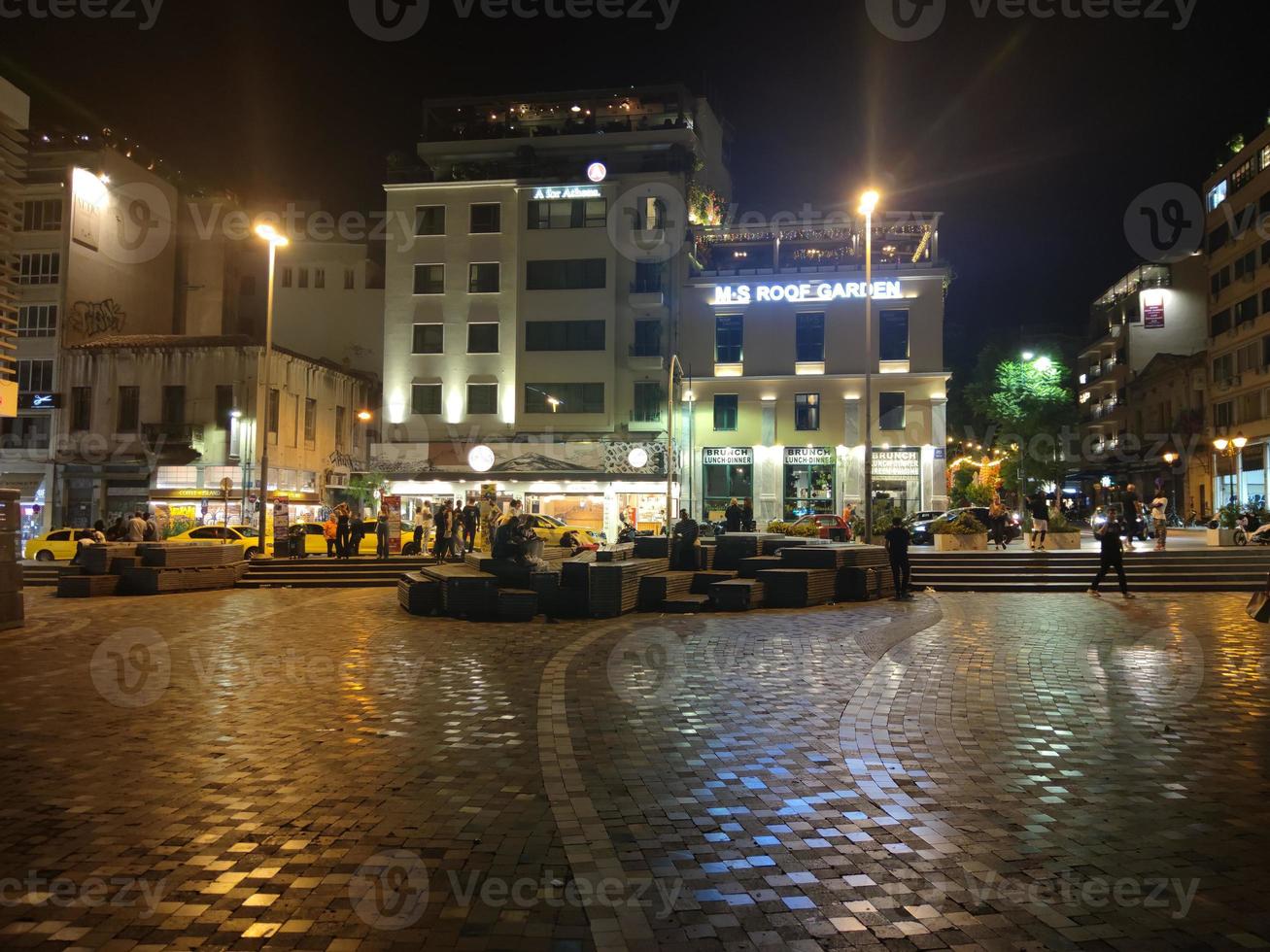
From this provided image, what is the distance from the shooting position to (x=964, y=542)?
2403 centimetres

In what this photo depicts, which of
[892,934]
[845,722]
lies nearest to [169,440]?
[845,722]

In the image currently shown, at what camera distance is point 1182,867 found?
4289mm

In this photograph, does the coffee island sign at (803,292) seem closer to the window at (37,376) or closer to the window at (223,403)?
the window at (223,403)

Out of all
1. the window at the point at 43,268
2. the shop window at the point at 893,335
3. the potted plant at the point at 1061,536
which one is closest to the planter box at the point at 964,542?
the potted plant at the point at 1061,536

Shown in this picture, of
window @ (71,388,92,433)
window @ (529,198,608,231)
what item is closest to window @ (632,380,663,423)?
window @ (529,198,608,231)

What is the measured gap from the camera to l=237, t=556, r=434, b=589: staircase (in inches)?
864

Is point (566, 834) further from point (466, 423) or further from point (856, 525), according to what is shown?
point (466, 423)

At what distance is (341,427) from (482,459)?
1095cm

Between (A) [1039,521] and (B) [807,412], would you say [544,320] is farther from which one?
(A) [1039,521]

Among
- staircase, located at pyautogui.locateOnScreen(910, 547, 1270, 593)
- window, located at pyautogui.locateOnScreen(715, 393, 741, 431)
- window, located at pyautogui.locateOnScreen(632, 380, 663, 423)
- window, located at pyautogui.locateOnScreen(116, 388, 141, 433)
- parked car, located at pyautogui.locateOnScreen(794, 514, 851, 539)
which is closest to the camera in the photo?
staircase, located at pyautogui.locateOnScreen(910, 547, 1270, 593)

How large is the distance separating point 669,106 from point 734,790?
150ft

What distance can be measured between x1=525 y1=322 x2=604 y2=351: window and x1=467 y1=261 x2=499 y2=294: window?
2787 millimetres

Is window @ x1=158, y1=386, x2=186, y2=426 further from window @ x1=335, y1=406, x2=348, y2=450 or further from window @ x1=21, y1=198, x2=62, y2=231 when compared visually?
window @ x1=21, y1=198, x2=62, y2=231

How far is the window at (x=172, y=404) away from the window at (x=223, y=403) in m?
1.76
